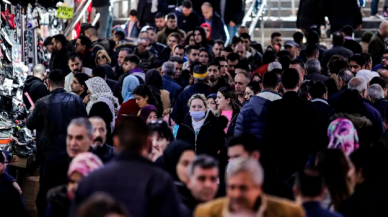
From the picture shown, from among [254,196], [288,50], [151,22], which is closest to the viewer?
[254,196]

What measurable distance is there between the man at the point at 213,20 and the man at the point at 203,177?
51.2 ft

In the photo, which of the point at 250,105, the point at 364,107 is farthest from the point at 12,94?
the point at 364,107

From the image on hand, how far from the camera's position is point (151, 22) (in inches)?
974

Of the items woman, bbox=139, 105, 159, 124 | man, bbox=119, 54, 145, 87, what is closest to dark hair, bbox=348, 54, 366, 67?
man, bbox=119, 54, 145, 87

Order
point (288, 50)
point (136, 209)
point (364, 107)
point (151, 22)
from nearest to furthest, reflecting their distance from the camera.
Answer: point (136, 209) → point (364, 107) → point (288, 50) → point (151, 22)

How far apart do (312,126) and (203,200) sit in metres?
3.76

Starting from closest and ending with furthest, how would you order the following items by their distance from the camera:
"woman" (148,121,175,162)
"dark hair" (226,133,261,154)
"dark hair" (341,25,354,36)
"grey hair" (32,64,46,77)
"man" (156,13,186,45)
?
"dark hair" (226,133,261,154)
"woman" (148,121,175,162)
"grey hair" (32,64,46,77)
"dark hair" (341,25,354,36)
"man" (156,13,186,45)

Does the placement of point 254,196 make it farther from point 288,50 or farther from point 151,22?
point 151,22

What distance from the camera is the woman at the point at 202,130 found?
44.0ft

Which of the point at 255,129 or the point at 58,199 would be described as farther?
the point at 255,129

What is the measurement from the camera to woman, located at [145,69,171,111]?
15.7 metres

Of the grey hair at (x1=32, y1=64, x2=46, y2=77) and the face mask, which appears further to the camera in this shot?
the grey hair at (x1=32, y1=64, x2=46, y2=77)

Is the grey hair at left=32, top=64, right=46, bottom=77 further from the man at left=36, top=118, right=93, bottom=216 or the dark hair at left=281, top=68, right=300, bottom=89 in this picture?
the man at left=36, top=118, right=93, bottom=216

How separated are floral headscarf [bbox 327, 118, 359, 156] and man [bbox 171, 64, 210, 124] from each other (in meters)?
3.54
